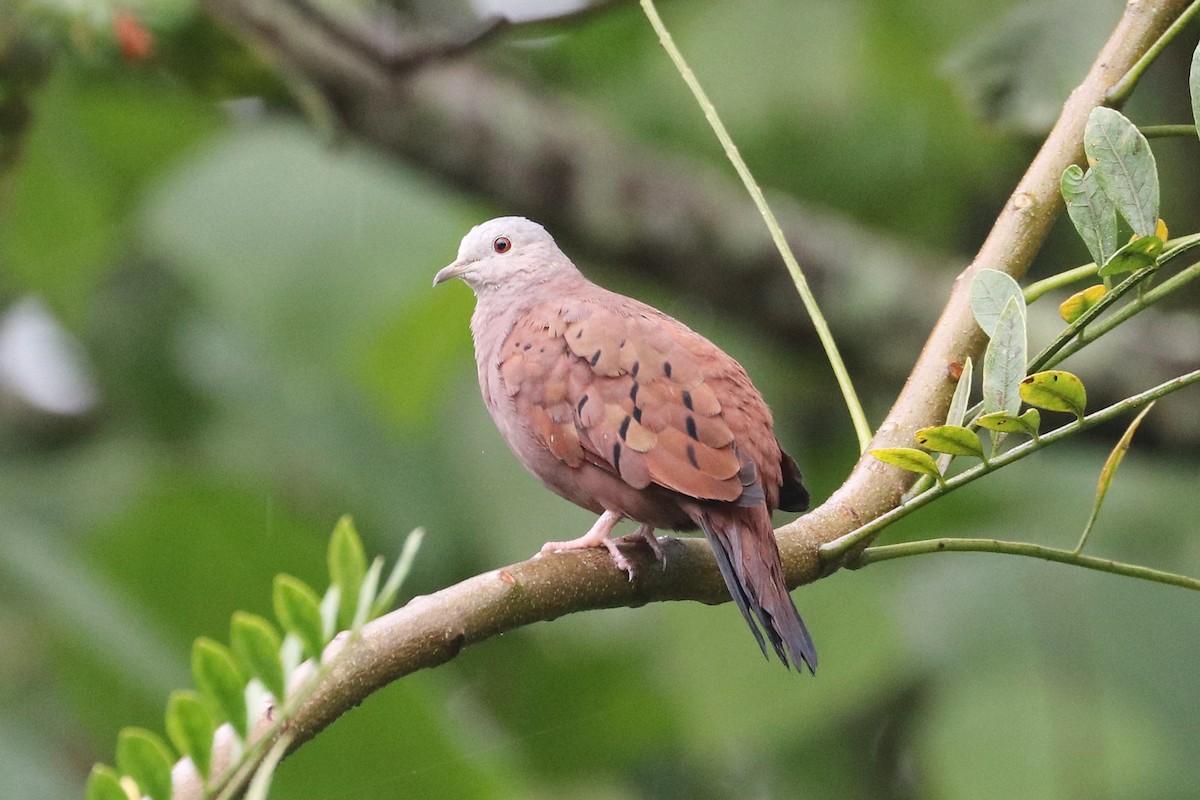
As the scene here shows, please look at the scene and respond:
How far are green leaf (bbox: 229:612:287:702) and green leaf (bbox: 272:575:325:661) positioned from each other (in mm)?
24

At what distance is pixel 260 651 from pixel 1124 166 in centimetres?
121

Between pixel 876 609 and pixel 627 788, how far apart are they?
1772 mm

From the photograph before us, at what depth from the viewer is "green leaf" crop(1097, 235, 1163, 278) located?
1765 mm

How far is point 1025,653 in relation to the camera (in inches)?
197

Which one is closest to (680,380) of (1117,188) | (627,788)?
(1117,188)

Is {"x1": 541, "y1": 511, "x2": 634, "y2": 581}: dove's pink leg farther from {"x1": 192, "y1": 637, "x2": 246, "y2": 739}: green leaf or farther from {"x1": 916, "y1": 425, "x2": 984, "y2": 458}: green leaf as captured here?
{"x1": 192, "y1": 637, "x2": 246, "y2": 739}: green leaf

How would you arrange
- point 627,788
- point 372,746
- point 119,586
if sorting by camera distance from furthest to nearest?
1. point 627,788
2. point 119,586
3. point 372,746

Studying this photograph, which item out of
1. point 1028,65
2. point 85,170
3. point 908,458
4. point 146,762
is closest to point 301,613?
point 146,762

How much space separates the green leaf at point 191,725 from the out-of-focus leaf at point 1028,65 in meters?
3.12

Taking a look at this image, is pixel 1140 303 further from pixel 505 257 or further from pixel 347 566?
pixel 505 257

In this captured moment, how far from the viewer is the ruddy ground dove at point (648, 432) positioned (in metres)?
2.27

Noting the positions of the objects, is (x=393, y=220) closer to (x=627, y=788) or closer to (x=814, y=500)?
(x=814, y=500)

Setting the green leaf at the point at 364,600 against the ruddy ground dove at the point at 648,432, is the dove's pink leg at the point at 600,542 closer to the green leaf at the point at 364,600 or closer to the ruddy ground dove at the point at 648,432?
the ruddy ground dove at the point at 648,432

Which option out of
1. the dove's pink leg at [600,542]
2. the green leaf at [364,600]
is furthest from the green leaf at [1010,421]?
the green leaf at [364,600]
